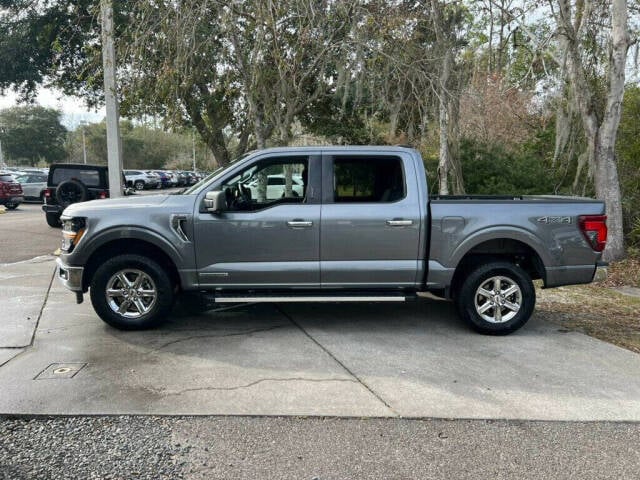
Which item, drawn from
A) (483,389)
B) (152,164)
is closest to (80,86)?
(483,389)

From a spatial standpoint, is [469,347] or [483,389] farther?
[469,347]

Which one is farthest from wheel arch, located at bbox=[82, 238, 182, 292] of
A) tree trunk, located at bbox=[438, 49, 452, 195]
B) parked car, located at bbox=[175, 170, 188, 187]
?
parked car, located at bbox=[175, 170, 188, 187]

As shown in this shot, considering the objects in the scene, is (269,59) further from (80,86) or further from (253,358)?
(80,86)

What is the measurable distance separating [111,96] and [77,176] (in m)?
4.74

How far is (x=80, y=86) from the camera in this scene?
15.9 meters

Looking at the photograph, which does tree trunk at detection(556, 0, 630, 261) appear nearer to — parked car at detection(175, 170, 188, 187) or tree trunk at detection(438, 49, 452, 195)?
tree trunk at detection(438, 49, 452, 195)

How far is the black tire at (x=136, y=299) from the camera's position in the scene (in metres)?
5.33

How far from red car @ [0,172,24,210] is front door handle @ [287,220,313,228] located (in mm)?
19594

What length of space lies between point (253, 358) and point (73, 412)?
5.24ft

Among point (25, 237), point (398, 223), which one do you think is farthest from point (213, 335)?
point (25, 237)

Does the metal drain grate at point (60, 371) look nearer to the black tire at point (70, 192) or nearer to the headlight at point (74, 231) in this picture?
the headlight at point (74, 231)

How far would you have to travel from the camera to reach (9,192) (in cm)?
2055

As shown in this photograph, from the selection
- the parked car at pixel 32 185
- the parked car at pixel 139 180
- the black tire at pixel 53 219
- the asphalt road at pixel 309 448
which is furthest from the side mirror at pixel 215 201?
the parked car at pixel 139 180

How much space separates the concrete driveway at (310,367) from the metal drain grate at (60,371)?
17 mm
